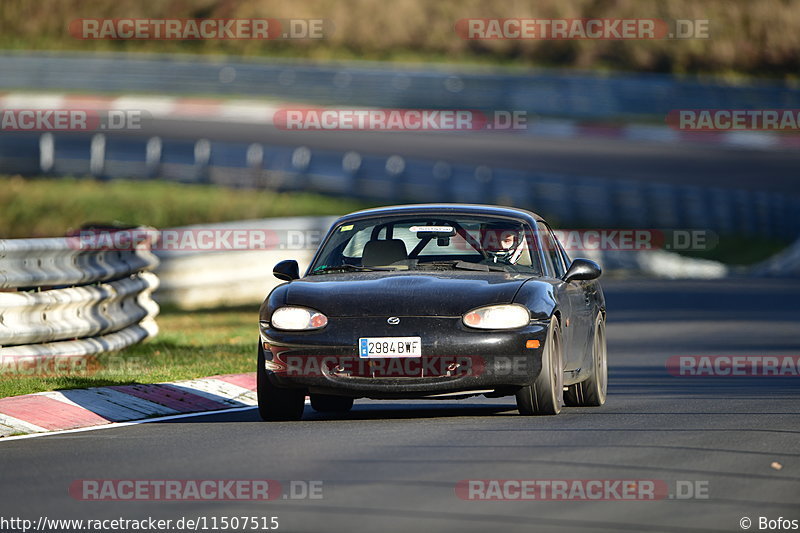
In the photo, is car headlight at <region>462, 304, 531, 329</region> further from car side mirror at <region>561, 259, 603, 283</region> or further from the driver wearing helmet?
car side mirror at <region>561, 259, 603, 283</region>

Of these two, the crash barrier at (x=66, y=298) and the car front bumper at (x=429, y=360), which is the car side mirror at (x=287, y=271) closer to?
the car front bumper at (x=429, y=360)

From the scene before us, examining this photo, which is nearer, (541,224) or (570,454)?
(570,454)

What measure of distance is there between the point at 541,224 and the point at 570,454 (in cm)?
355

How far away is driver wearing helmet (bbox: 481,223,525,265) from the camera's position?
1114cm

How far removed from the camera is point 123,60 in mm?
Answer: 46750

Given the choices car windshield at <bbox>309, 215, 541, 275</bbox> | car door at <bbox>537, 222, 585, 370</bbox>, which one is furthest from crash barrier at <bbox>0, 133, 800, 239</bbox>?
car windshield at <bbox>309, 215, 541, 275</bbox>

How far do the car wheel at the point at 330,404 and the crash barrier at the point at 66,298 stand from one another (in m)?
2.30

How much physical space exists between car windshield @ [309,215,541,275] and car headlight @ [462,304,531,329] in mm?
843

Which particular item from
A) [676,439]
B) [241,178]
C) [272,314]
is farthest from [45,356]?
[241,178]

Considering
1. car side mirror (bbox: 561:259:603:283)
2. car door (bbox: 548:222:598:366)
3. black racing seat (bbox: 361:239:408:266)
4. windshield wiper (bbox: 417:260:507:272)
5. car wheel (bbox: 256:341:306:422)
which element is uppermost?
black racing seat (bbox: 361:239:408:266)

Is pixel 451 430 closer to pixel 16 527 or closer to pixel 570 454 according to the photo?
pixel 570 454

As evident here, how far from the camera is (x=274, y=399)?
10.5 meters

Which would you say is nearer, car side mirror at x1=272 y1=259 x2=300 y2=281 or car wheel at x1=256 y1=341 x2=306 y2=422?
car wheel at x1=256 y1=341 x2=306 y2=422

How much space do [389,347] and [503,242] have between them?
1.60m
